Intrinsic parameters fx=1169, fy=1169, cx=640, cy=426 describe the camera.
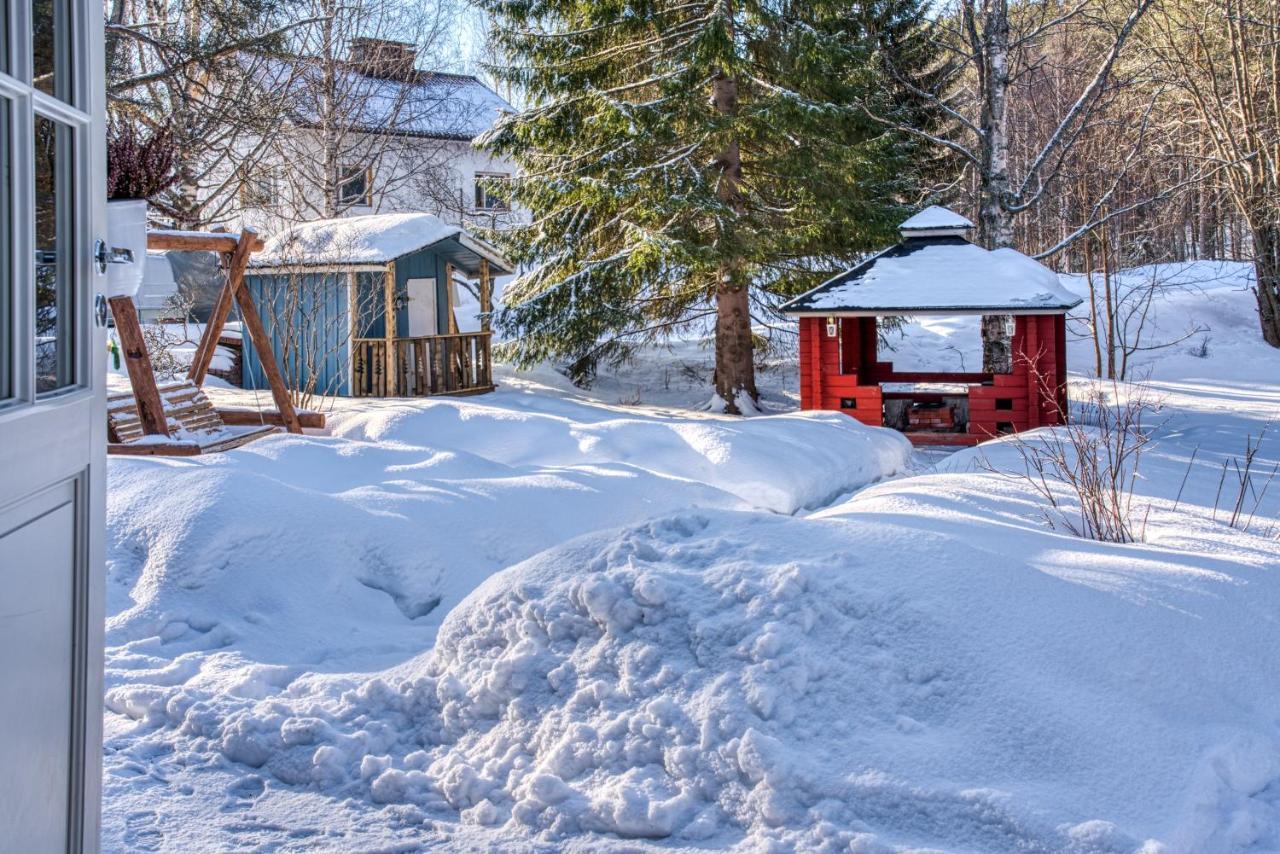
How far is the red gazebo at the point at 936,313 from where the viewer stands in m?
13.3

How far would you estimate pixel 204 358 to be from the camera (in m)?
11.0

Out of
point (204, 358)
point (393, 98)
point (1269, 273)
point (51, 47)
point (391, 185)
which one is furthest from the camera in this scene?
point (391, 185)

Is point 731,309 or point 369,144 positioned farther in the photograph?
point 369,144

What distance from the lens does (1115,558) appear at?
4695 millimetres

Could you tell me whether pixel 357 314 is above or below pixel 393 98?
below

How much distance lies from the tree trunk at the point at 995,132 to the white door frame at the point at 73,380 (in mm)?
15000

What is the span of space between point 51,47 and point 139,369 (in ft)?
24.4

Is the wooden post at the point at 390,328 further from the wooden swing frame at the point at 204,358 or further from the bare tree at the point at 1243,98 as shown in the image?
the bare tree at the point at 1243,98

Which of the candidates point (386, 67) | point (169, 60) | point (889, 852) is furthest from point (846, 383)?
point (386, 67)

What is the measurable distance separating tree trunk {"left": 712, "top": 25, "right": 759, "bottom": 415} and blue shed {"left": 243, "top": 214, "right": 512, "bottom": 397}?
11.7 ft

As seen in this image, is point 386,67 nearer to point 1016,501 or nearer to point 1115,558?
point 1016,501

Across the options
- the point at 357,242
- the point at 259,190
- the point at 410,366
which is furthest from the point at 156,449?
the point at 259,190

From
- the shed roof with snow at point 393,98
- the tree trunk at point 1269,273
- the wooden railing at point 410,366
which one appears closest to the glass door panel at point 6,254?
the wooden railing at point 410,366

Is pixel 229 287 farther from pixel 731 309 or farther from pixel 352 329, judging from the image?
pixel 731 309
